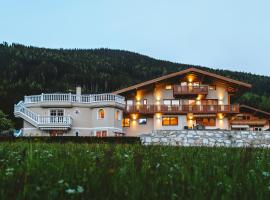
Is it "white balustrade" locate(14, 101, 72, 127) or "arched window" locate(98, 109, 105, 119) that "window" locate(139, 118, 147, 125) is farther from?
"white balustrade" locate(14, 101, 72, 127)

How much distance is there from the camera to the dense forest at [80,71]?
123812 millimetres

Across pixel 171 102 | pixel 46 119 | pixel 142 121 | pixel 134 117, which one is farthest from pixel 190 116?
pixel 46 119

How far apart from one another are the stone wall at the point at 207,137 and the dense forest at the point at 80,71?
252 ft

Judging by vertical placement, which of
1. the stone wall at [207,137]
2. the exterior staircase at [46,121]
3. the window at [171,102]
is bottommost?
the stone wall at [207,137]

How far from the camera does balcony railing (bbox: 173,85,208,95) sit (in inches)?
2224

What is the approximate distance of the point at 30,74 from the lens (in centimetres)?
13762

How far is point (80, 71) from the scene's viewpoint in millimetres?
140625

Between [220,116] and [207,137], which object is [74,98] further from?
[207,137]

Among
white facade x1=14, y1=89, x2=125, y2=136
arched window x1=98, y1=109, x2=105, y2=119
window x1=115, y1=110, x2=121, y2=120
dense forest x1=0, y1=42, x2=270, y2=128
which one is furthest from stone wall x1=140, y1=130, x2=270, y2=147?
dense forest x1=0, y1=42, x2=270, y2=128

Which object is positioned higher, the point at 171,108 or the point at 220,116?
the point at 171,108

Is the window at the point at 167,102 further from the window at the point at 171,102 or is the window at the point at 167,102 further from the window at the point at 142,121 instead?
the window at the point at 142,121

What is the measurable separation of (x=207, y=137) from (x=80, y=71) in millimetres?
112395

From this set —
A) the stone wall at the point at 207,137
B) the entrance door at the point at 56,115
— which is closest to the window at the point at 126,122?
the entrance door at the point at 56,115

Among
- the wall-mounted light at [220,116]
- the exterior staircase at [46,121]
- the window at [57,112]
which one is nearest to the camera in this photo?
the exterior staircase at [46,121]
